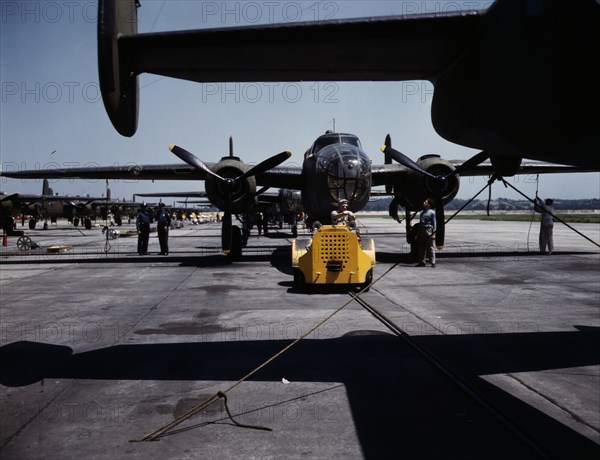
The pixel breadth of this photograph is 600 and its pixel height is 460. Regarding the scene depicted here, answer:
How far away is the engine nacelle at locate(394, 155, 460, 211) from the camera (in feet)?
60.3

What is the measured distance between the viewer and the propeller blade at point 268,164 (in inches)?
635

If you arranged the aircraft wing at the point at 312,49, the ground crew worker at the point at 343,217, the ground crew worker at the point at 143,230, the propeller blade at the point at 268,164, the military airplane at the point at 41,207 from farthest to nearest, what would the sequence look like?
the military airplane at the point at 41,207
the ground crew worker at the point at 143,230
the propeller blade at the point at 268,164
the ground crew worker at the point at 343,217
the aircraft wing at the point at 312,49

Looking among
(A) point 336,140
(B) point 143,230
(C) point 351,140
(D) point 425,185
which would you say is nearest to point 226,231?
(A) point 336,140

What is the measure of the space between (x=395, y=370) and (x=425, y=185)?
13.9 meters

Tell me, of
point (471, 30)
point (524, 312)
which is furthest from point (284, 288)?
point (471, 30)

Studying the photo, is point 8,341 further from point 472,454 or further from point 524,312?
point 524,312

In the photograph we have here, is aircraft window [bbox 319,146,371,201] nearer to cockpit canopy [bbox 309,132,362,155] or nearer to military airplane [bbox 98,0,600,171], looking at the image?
cockpit canopy [bbox 309,132,362,155]

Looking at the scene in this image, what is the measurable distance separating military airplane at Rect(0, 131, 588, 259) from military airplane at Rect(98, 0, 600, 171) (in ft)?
27.8

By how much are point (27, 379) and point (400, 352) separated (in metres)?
4.38

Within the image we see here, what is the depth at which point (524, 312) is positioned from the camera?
8.88 meters

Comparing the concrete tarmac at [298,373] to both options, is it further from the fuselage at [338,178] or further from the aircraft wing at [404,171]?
the aircraft wing at [404,171]

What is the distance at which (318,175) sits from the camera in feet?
51.5

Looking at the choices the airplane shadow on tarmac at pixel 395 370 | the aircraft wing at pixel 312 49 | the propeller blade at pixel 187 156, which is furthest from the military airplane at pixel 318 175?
the aircraft wing at pixel 312 49

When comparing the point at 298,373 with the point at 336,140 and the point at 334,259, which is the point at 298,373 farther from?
the point at 336,140
